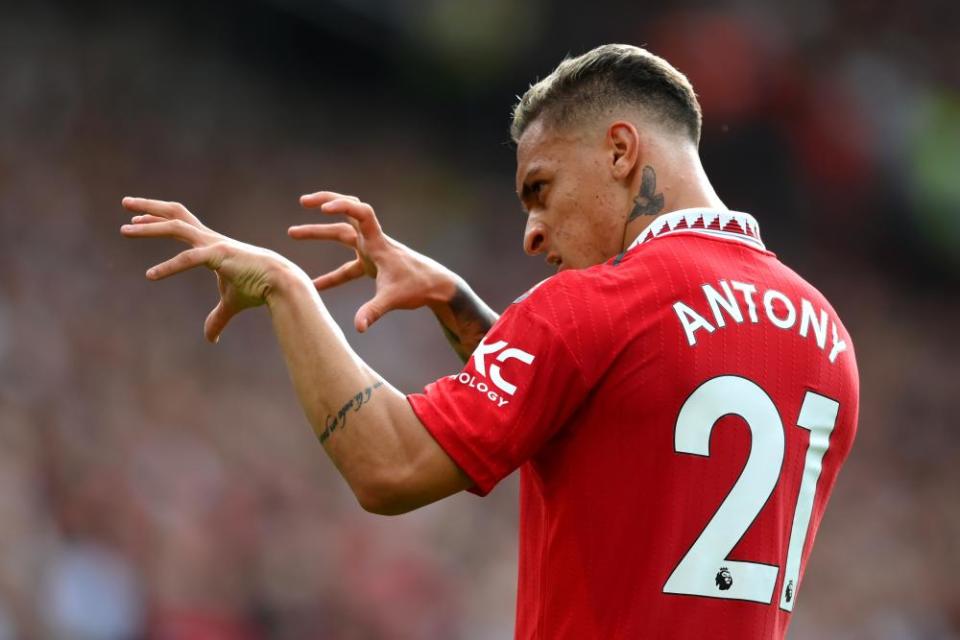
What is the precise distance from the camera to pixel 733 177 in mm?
13766

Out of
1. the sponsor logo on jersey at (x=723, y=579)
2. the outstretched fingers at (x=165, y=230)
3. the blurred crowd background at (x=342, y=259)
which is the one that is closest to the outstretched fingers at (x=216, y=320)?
the outstretched fingers at (x=165, y=230)

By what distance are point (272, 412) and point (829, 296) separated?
6.77 m

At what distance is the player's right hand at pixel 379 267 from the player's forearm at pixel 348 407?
327 millimetres

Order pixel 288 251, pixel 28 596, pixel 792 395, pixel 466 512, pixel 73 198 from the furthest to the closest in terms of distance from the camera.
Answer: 1. pixel 288 251
2. pixel 466 512
3. pixel 73 198
4. pixel 28 596
5. pixel 792 395

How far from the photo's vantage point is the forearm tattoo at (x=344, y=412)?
7.06 ft

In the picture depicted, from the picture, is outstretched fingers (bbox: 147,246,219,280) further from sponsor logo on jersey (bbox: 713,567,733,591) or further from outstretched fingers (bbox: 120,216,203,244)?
sponsor logo on jersey (bbox: 713,567,733,591)

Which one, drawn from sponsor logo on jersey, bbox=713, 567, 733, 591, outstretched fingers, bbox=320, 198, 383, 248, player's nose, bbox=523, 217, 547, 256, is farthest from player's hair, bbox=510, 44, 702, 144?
sponsor logo on jersey, bbox=713, 567, 733, 591

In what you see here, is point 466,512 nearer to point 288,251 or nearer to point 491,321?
point 288,251

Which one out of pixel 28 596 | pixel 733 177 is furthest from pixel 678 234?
pixel 733 177

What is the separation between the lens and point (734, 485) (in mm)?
2250

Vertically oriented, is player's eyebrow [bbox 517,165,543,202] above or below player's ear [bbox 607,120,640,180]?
below

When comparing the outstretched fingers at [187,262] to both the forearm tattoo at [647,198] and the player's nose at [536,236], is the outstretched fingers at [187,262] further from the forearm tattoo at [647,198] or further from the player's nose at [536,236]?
the forearm tattoo at [647,198]

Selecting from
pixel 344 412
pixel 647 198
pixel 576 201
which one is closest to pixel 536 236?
pixel 576 201

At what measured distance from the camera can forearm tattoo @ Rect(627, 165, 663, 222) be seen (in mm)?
2588
